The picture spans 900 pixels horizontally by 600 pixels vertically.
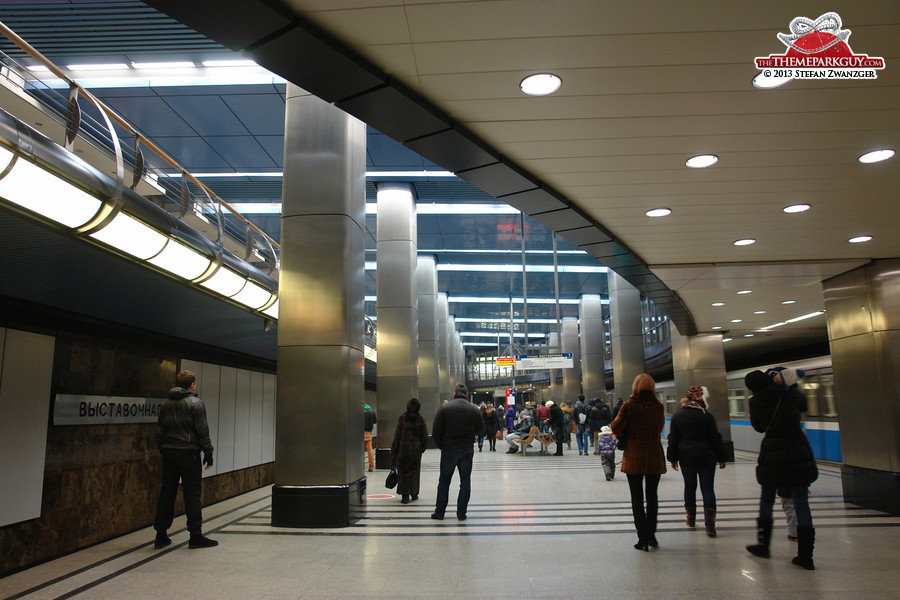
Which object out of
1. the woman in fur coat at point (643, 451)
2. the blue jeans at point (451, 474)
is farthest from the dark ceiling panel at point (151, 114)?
the woman in fur coat at point (643, 451)

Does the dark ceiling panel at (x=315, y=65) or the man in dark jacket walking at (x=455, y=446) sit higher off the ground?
the dark ceiling panel at (x=315, y=65)

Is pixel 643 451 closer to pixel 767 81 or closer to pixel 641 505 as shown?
pixel 641 505

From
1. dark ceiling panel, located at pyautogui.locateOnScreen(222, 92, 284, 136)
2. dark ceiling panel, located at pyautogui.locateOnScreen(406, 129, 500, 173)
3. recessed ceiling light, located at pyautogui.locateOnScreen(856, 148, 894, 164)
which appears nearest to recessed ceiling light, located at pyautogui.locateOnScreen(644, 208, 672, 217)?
recessed ceiling light, located at pyautogui.locateOnScreen(856, 148, 894, 164)

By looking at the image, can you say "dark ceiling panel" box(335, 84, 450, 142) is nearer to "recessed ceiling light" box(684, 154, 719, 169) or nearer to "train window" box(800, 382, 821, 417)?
"recessed ceiling light" box(684, 154, 719, 169)

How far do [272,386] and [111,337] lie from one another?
18.3 feet

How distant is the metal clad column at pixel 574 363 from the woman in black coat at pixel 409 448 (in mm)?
35416

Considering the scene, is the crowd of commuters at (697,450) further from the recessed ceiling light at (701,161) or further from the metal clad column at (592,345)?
the metal clad column at (592,345)

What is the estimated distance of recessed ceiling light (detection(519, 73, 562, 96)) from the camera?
13.8 feet

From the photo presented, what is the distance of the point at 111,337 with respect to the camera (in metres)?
7.50

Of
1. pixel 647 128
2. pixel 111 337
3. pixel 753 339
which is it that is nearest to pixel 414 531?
pixel 111 337

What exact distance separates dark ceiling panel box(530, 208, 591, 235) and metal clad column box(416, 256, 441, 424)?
45.4ft

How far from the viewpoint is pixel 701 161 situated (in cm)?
568

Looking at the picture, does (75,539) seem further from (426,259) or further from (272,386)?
(426,259)

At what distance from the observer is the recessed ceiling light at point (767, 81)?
4.13 meters
